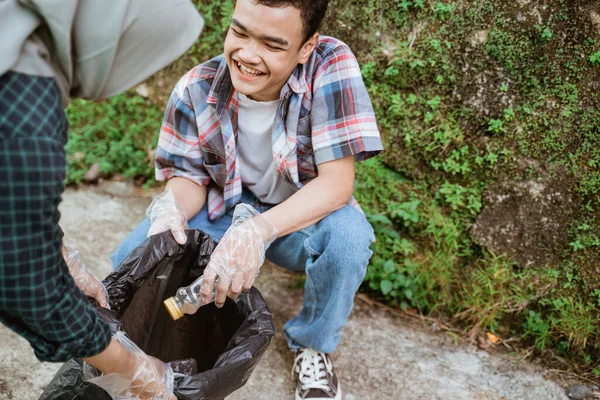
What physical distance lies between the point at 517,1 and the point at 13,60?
1898mm

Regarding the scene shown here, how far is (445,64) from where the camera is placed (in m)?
2.27

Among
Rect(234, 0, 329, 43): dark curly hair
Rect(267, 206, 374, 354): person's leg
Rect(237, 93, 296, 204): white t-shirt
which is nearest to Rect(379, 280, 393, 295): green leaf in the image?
Rect(267, 206, 374, 354): person's leg

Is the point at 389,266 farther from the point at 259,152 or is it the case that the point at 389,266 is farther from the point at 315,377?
the point at 259,152

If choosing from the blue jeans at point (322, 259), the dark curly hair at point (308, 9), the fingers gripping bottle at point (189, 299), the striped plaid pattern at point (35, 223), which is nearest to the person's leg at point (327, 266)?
the blue jeans at point (322, 259)

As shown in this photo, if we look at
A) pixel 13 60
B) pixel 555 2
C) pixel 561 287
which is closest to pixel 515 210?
pixel 561 287

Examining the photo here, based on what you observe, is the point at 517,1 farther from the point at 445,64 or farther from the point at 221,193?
the point at 221,193

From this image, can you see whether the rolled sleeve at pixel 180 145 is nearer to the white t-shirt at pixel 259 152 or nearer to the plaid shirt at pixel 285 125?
the plaid shirt at pixel 285 125

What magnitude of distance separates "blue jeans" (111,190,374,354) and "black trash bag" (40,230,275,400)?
214 millimetres

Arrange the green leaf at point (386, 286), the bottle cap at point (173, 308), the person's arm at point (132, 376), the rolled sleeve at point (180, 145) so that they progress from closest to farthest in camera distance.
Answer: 1. the person's arm at point (132, 376)
2. the bottle cap at point (173, 308)
3. the rolled sleeve at point (180, 145)
4. the green leaf at point (386, 286)

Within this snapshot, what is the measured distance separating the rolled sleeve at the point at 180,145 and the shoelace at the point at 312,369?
0.76 metres

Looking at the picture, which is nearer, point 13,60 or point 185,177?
point 13,60

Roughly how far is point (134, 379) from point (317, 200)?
2.65ft

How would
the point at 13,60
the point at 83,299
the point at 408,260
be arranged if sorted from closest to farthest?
1. the point at 13,60
2. the point at 83,299
3. the point at 408,260

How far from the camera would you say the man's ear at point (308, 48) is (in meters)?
1.77
